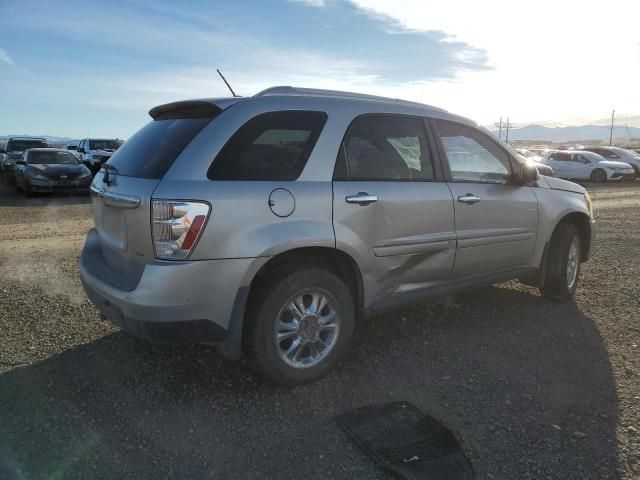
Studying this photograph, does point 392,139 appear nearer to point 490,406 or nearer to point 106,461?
point 490,406

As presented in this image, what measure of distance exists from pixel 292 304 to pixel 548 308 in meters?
2.90

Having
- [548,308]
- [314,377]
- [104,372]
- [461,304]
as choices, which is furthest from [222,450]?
[548,308]

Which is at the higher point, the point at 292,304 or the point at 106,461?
the point at 292,304

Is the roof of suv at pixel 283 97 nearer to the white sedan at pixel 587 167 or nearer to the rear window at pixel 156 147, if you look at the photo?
the rear window at pixel 156 147

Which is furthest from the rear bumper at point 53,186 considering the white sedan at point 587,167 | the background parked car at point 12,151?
the white sedan at point 587,167

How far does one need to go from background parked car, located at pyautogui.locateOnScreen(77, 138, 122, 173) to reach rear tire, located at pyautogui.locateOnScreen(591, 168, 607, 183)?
20320 mm

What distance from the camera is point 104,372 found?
362 centimetres

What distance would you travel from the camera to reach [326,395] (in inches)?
132

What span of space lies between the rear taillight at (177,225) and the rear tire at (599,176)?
23.9 meters

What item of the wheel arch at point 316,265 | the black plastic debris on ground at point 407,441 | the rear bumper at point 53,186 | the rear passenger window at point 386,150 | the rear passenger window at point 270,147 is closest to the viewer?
the black plastic debris on ground at point 407,441

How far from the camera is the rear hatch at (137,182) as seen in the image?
297 centimetres

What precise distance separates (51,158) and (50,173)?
1.24 m

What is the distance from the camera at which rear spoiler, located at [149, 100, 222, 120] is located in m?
3.27

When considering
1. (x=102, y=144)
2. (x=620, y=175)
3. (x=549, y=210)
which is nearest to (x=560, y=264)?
(x=549, y=210)
